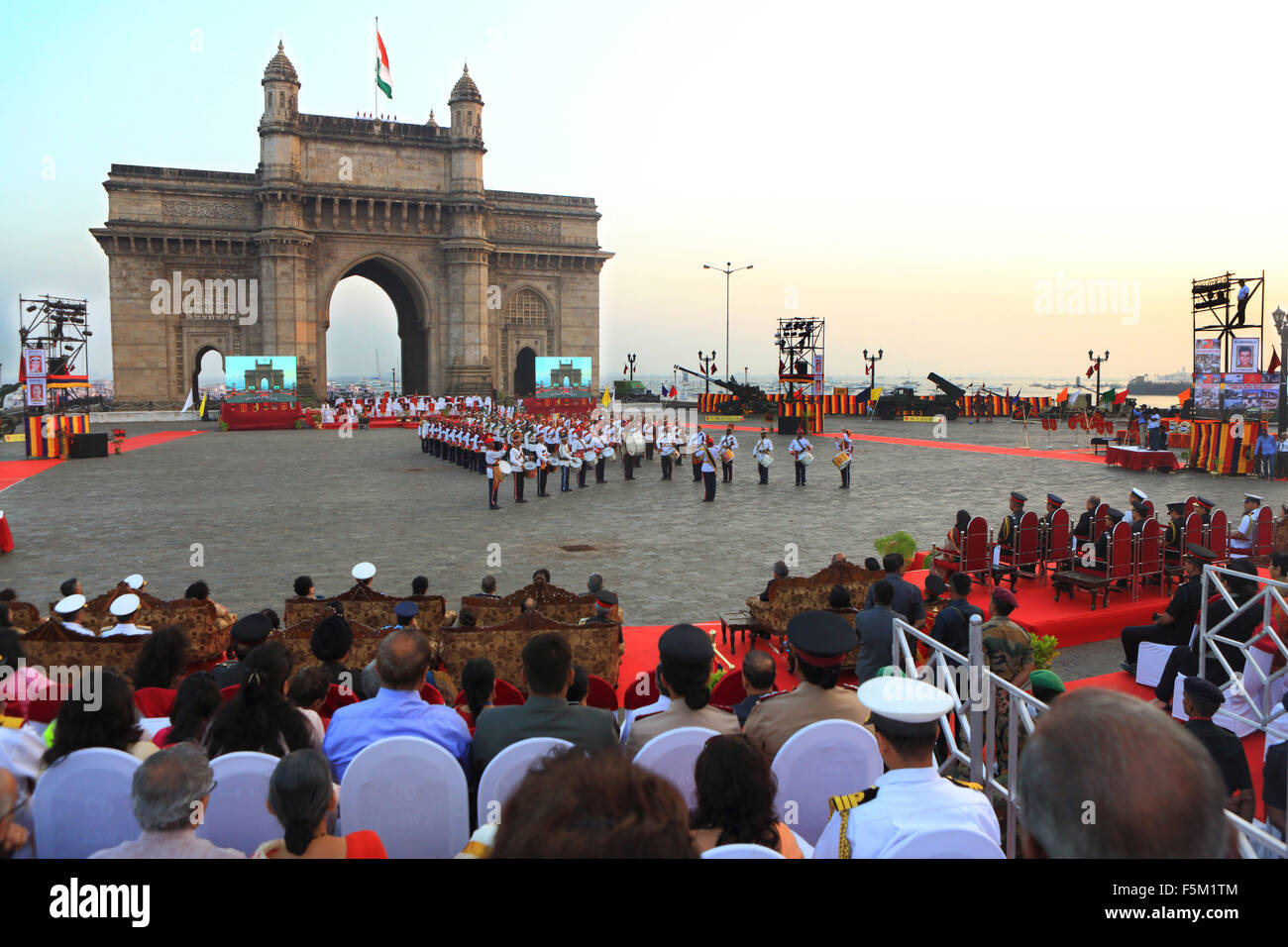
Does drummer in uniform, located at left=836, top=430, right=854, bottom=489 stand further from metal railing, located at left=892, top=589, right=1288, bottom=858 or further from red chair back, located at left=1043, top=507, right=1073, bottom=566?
metal railing, located at left=892, top=589, right=1288, bottom=858

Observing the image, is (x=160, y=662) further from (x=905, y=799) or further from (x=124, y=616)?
(x=905, y=799)

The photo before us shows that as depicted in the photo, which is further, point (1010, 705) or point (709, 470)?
point (709, 470)

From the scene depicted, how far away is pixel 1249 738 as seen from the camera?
263 inches

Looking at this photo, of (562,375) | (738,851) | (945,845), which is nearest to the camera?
(738,851)

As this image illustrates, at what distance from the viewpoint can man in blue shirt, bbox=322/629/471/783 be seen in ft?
13.9

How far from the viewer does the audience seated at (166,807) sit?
2.77 metres

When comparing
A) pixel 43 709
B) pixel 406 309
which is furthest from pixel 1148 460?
pixel 406 309

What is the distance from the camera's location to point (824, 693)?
14.4 ft

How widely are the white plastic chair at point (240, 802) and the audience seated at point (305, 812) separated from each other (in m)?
0.59

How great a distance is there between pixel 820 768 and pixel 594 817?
104 inches

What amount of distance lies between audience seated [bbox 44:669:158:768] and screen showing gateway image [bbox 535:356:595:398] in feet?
173

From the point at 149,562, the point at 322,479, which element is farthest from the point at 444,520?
the point at 322,479
